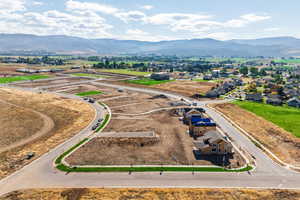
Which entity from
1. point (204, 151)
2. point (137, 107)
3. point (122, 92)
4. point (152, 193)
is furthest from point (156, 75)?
point (152, 193)

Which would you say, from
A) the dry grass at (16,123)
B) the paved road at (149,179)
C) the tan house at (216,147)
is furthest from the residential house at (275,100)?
the dry grass at (16,123)

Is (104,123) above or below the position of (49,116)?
below

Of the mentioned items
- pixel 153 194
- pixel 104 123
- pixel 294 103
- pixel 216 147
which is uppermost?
pixel 294 103

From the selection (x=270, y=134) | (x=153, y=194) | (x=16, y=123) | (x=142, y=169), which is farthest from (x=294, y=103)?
(x=16, y=123)

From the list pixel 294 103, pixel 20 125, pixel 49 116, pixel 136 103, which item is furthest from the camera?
pixel 136 103

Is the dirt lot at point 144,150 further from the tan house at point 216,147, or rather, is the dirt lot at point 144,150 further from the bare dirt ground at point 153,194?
the bare dirt ground at point 153,194

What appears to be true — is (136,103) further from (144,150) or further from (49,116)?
(144,150)

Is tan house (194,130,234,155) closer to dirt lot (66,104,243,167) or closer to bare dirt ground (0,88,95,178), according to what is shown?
dirt lot (66,104,243,167)

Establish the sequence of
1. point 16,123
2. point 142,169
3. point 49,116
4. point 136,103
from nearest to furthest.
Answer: point 142,169
point 16,123
point 49,116
point 136,103
